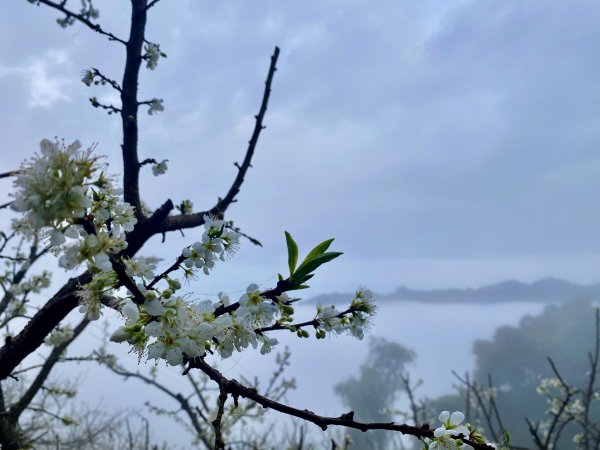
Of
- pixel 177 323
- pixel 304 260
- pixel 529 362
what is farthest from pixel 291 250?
pixel 529 362

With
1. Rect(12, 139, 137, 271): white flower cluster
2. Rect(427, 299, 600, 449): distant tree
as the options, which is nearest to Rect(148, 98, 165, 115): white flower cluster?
Rect(12, 139, 137, 271): white flower cluster

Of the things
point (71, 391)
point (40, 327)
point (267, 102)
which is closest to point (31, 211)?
point (40, 327)

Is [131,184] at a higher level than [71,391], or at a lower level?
higher

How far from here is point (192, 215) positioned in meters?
2.82

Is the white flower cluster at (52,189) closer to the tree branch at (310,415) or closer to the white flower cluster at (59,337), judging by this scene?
the tree branch at (310,415)

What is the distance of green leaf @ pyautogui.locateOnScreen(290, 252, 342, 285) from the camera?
1209mm

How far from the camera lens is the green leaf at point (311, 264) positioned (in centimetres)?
121

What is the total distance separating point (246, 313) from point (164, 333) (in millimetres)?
227

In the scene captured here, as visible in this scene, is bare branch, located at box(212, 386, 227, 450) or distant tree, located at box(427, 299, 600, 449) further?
distant tree, located at box(427, 299, 600, 449)

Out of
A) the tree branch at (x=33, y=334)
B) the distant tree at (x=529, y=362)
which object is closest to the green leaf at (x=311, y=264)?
the tree branch at (x=33, y=334)

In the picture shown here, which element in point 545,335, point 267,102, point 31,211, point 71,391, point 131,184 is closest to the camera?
point 31,211

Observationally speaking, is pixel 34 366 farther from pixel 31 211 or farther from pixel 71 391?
pixel 31 211

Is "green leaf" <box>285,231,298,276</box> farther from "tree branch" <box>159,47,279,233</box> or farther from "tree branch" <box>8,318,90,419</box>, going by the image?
"tree branch" <box>8,318,90,419</box>

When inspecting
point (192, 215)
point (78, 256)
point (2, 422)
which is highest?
point (192, 215)
